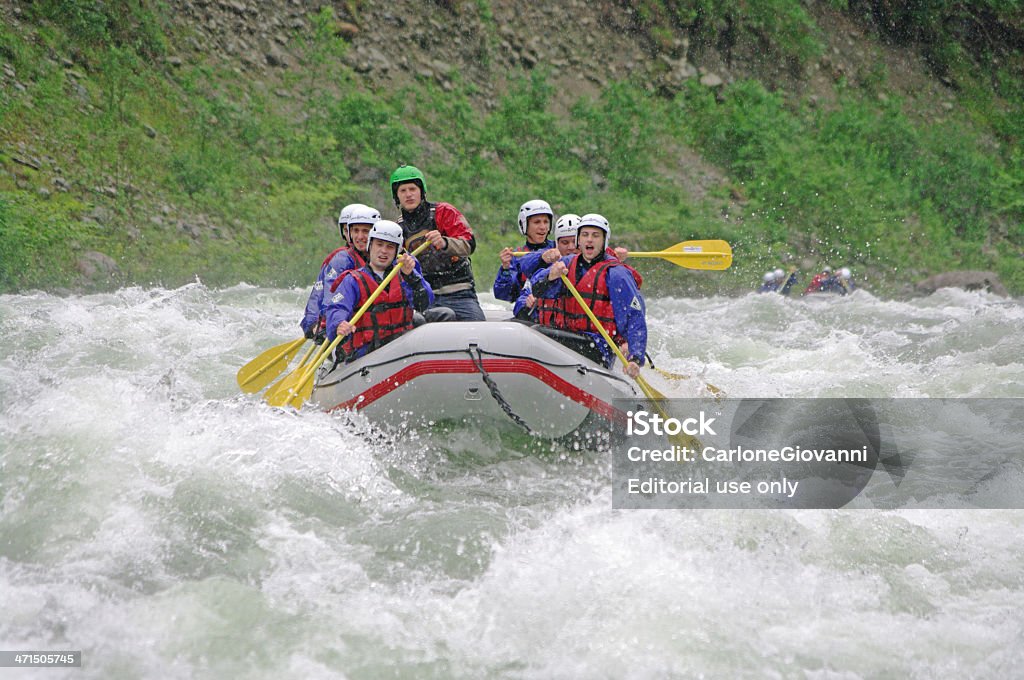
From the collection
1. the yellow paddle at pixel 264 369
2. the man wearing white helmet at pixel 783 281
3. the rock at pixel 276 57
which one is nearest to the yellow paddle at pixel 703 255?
the yellow paddle at pixel 264 369

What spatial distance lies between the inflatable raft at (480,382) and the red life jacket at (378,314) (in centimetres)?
39

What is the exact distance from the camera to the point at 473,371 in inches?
219

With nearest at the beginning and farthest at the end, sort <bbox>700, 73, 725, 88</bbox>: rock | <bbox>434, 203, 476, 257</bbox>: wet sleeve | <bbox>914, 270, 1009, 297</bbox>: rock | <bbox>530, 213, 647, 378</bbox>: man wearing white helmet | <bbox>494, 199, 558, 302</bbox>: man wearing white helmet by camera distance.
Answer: <bbox>530, 213, 647, 378</bbox>: man wearing white helmet < <bbox>434, 203, 476, 257</bbox>: wet sleeve < <bbox>494, 199, 558, 302</bbox>: man wearing white helmet < <bbox>914, 270, 1009, 297</bbox>: rock < <bbox>700, 73, 725, 88</bbox>: rock

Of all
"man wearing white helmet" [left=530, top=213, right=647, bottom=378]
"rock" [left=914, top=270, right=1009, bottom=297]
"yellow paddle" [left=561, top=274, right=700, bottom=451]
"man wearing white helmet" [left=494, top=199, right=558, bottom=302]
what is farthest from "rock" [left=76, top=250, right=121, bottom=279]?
"rock" [left=914, top=270, right=1009, bottom=297]

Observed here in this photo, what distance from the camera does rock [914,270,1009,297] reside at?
18.1m

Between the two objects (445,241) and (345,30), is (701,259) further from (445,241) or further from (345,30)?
(345,30)

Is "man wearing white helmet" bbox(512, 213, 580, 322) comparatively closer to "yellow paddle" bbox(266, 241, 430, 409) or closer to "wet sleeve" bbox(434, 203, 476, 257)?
"wet sleeve" bbox(434, 203, 476, 257)

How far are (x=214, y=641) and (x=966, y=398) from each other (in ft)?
20.6

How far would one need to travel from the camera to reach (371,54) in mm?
17688

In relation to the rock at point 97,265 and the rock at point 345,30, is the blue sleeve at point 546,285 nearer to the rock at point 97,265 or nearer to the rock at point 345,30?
the rock at point 97,265

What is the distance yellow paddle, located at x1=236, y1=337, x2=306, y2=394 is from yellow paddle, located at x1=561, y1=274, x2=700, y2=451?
199cm

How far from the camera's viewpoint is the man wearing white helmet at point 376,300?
20.2 ft

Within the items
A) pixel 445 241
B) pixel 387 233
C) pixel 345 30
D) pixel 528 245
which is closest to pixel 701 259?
pixel 528 245

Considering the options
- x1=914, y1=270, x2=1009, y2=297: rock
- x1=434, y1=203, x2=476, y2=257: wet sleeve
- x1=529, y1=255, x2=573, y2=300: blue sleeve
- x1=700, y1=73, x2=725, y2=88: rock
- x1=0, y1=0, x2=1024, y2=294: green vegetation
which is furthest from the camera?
x1=700, y1=73, x2=725, y2=88: rock
